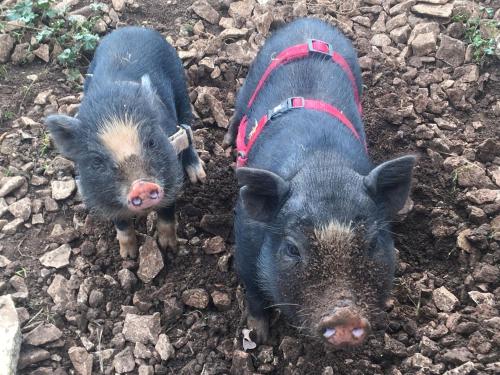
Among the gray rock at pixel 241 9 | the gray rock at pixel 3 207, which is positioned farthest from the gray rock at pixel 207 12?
the gray rock at pixel 3 207

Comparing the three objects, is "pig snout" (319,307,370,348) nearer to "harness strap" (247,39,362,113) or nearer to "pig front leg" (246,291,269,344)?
"pig front leg" (246,291,269,344)

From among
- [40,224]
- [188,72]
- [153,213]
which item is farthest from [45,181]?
[188,72]

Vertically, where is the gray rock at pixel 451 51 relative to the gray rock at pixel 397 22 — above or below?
below

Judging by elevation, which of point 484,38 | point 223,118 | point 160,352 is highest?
point 484,38

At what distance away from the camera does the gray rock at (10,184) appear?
13.6 feet

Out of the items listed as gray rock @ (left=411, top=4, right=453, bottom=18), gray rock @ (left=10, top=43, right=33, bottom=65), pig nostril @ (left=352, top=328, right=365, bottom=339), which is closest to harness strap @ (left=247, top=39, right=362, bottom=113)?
A: gray rock @ (left=411, top=4, right=453, bottom=18)

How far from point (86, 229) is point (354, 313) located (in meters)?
2.21

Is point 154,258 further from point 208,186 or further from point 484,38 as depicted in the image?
point 484,38

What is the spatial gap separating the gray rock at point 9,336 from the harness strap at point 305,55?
184 centimetres

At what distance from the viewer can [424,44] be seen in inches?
198

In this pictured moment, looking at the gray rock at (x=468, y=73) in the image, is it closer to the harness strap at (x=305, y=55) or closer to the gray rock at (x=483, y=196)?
the gray rock at (x=483, y=196)

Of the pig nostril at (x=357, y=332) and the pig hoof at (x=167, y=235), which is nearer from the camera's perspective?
the pig nostril at (x=357, y=332)

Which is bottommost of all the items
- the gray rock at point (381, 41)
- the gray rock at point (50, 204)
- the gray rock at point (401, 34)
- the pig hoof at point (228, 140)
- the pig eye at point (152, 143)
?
the gray rock at point (50, 204)

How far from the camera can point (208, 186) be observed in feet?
14.3
